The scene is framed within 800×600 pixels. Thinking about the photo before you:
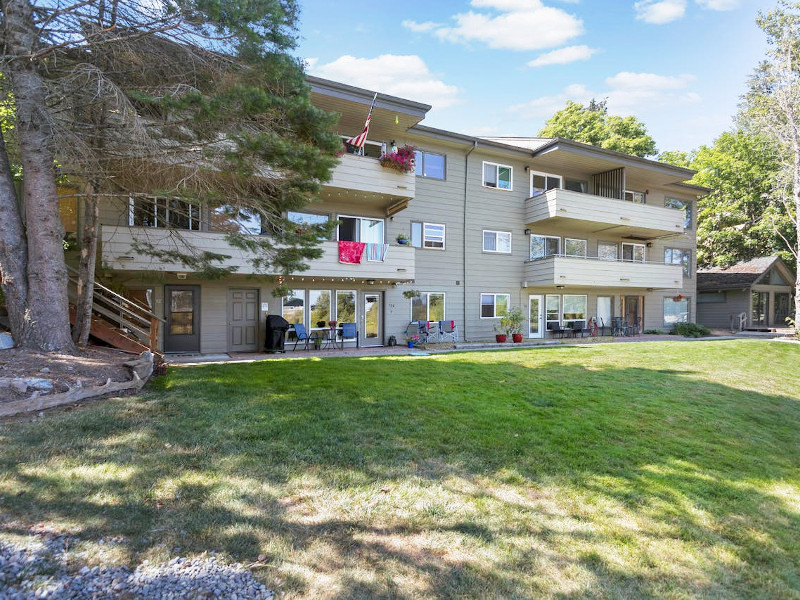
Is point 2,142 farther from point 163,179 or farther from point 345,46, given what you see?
point 345,46

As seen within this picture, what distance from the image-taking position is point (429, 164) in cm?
1611

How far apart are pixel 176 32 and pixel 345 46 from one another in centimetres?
505

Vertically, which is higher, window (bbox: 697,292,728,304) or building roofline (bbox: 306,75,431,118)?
building roofline (bbox: 306,75,431,118)

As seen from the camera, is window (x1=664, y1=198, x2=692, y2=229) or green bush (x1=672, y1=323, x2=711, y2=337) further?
window (x1=664, y1=198, x2=692, y2=229)

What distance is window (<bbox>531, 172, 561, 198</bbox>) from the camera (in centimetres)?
1856

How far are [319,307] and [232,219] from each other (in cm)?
599

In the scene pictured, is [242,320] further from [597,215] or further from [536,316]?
[597,215]

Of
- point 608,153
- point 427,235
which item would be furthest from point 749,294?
point 427,235

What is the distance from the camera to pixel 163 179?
759cm

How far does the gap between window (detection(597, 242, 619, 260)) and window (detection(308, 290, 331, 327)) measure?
13.9 m

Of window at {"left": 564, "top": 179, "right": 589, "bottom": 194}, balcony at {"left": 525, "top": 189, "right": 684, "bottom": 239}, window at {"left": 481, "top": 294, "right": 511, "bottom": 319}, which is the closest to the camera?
balcony at {"left": 525, "top": 189, "right": 684, "bottom": 239}

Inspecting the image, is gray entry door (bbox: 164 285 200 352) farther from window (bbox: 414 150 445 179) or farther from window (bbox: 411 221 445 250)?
window (bbox: 414 150 445 179)

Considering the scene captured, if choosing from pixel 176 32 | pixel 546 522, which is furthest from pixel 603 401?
pixel 176 32

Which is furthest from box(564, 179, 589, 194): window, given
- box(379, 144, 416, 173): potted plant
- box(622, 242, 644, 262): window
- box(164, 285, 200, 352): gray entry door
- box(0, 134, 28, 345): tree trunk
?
box(0, 134, 28, 345): tree trunk
